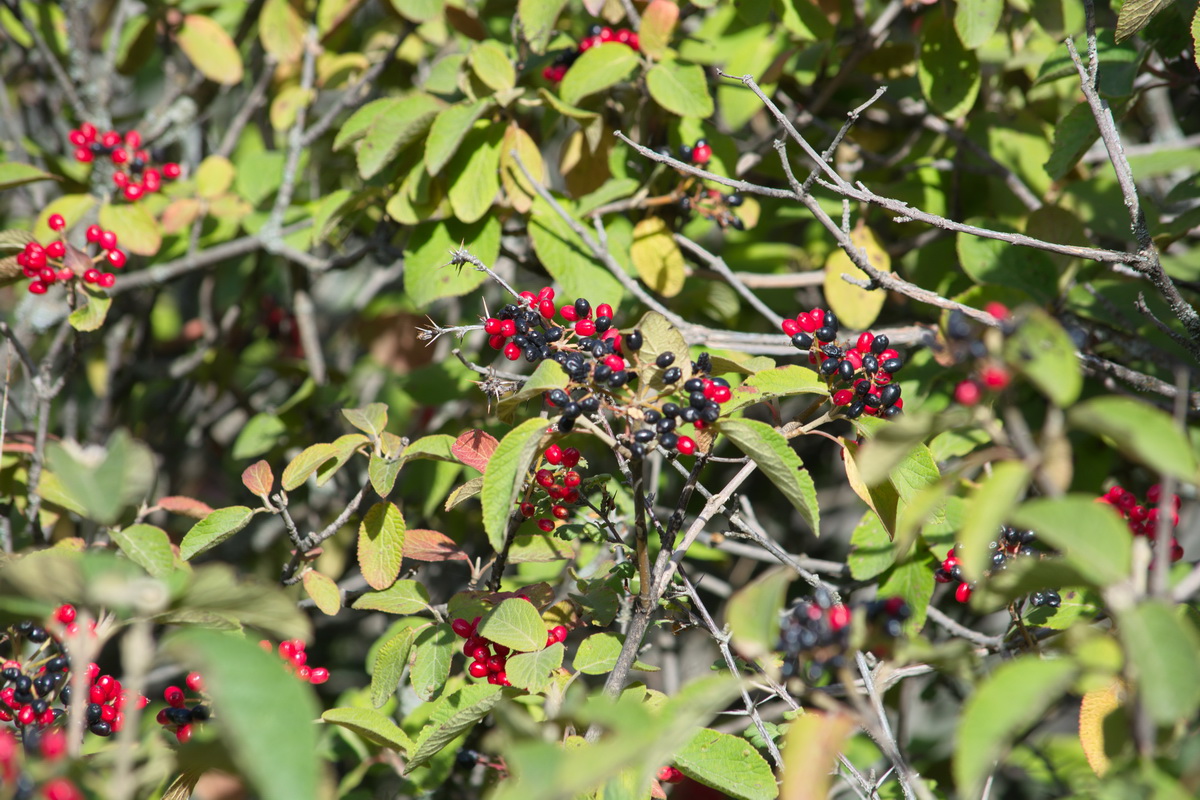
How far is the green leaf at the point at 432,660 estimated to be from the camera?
6.29 feet

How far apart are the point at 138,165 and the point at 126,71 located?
0.71 meters

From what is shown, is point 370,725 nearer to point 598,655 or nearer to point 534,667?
point 534,667

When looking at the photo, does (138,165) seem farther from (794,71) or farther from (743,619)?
(743,619)

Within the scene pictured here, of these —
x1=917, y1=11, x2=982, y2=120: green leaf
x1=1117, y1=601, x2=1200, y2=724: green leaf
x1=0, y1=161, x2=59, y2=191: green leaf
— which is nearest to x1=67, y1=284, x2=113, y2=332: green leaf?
x1=0, y1=161, x2=59, y2=191: green leaf

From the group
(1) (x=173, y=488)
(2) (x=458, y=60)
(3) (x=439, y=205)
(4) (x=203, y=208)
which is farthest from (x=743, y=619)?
(1) (x=173, y=488)

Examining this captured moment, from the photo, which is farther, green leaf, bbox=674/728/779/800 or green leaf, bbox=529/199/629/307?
green leaf, bbox=529/199/629/307

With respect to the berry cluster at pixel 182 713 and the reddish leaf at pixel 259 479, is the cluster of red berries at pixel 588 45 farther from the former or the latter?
the berry cluster at pixel 182 713

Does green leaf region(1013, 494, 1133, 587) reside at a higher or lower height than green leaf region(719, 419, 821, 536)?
higher

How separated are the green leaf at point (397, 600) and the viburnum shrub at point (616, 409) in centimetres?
1

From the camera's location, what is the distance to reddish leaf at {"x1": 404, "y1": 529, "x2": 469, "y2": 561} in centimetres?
212

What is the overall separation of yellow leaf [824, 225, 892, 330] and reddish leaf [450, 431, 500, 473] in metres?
1.18

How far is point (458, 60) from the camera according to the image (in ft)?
8.80

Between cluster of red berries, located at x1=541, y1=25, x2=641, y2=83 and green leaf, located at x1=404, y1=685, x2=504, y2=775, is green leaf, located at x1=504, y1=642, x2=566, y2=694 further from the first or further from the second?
cluster of red berries, located at x1=541, y1=25, x2=641, y2=83

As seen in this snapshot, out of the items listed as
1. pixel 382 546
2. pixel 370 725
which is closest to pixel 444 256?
pixel 382 546
